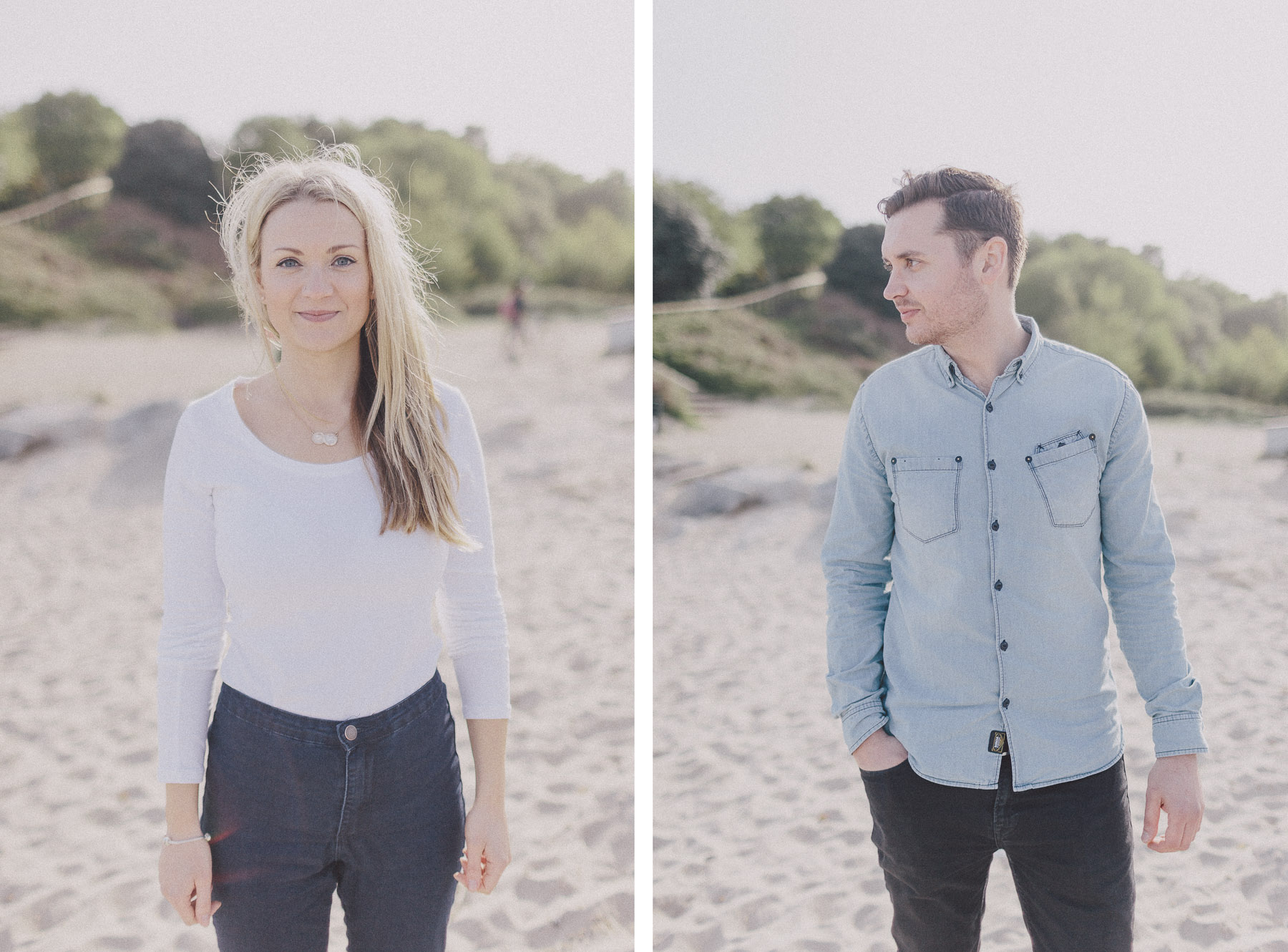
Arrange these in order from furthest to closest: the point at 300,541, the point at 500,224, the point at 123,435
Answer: the point at 500,224 < the point at 123,435 < the point at 300,541

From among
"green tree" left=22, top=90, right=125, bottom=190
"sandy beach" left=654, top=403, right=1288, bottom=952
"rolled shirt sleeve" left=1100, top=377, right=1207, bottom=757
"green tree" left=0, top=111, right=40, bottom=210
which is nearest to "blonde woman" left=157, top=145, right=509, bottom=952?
"rolled shirt sleeve" left=1100, top=377, right=1207, bottom=757

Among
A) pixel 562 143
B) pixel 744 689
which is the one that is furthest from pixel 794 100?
pixel 744 689

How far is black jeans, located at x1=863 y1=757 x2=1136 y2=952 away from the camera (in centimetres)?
119

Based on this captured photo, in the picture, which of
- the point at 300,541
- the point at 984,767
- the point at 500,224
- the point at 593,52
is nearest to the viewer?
the point at 300,541

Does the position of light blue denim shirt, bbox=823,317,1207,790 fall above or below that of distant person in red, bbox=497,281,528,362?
below

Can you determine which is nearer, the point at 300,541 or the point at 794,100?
the point at 300,541

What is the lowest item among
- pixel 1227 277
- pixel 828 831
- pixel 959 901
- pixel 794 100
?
pixel 828 831

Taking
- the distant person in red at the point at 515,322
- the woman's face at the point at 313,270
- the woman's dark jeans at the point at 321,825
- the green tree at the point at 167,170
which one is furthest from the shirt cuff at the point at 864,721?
the green tree at the point at 167,170

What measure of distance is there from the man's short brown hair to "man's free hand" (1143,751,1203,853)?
713 mm

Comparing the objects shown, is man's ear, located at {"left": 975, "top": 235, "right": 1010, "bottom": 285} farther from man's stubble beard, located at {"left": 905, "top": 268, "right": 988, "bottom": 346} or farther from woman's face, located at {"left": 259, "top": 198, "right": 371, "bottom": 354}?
woman's face, located at {"left": 259, "top": 198, "right": 371, "bottom": 354}

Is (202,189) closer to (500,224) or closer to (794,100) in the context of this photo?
(500,224)

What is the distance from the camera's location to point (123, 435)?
8.34m

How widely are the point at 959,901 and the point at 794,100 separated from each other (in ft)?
32.2

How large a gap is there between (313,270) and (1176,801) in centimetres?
138
